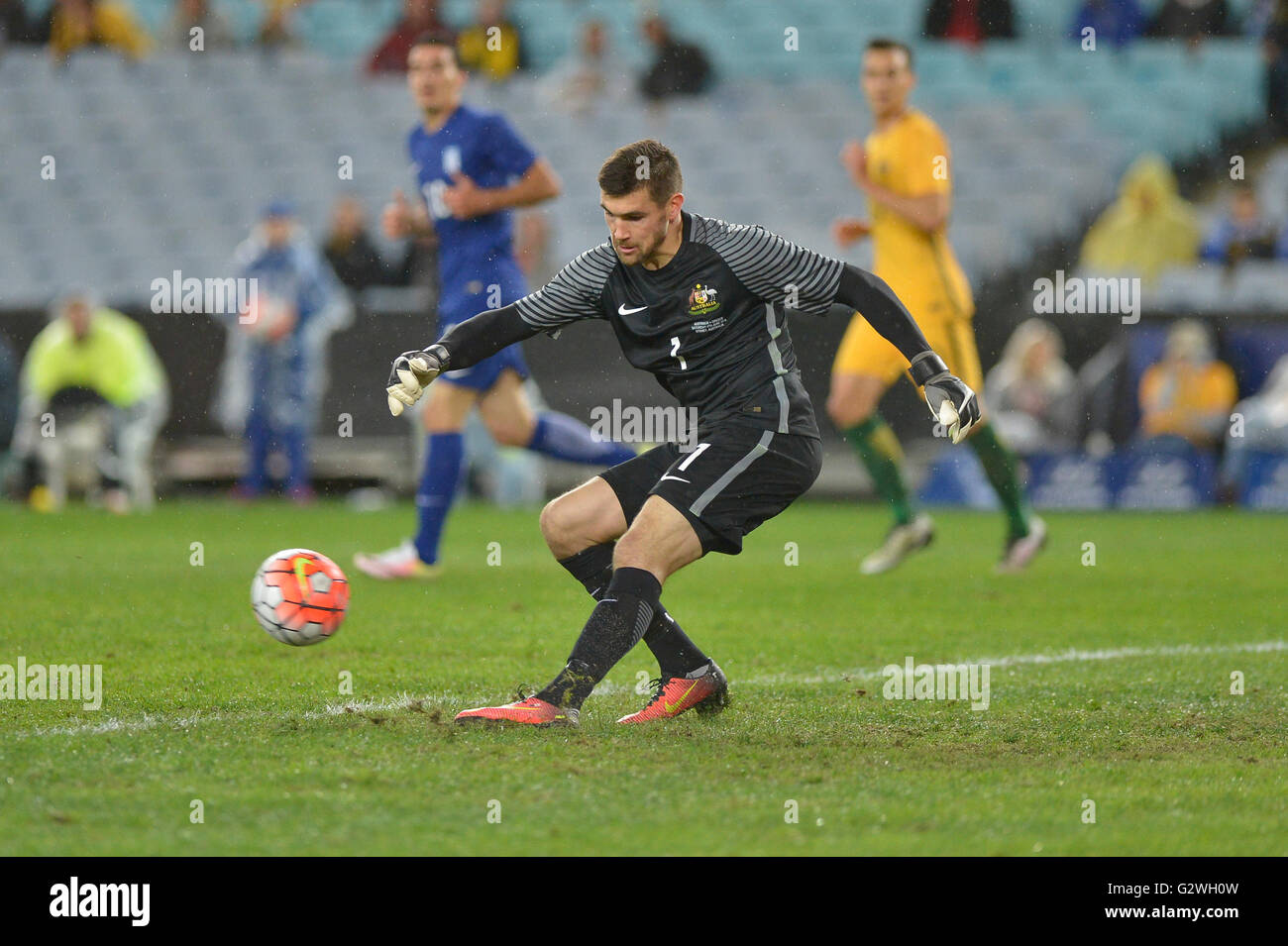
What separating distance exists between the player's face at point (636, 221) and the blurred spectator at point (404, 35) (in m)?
13.5

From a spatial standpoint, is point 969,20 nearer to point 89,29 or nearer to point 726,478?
point 89,29

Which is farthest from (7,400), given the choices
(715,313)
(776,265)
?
(776,265)

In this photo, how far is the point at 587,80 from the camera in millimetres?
18797

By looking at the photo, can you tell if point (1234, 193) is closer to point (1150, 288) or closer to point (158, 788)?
point (1150, 288)

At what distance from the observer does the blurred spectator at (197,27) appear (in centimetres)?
1938

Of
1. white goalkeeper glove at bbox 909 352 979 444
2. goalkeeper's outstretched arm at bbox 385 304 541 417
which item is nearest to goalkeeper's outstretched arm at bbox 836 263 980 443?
→ white goalkeeper glove at bbox 909 352 979 444

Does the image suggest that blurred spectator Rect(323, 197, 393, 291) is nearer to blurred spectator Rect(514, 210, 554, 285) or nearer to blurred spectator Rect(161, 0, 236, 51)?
blurred spectator Rect(514, 210, 554, 285)

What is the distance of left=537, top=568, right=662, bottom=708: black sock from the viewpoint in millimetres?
4961

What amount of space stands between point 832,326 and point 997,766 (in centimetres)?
1017

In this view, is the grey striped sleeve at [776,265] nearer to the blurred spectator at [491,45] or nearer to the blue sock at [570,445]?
the blue sock at [570,445]

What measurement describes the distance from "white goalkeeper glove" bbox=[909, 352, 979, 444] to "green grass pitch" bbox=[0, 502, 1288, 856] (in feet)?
3.01

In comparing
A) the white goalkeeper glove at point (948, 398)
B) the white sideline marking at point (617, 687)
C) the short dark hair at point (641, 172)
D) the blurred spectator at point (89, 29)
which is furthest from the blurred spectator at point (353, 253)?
the white goalkeeper glove at point (948, 398)

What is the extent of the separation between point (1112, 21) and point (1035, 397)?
6.61 m

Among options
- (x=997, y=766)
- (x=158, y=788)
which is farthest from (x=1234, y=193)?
(x=158, y=788)
